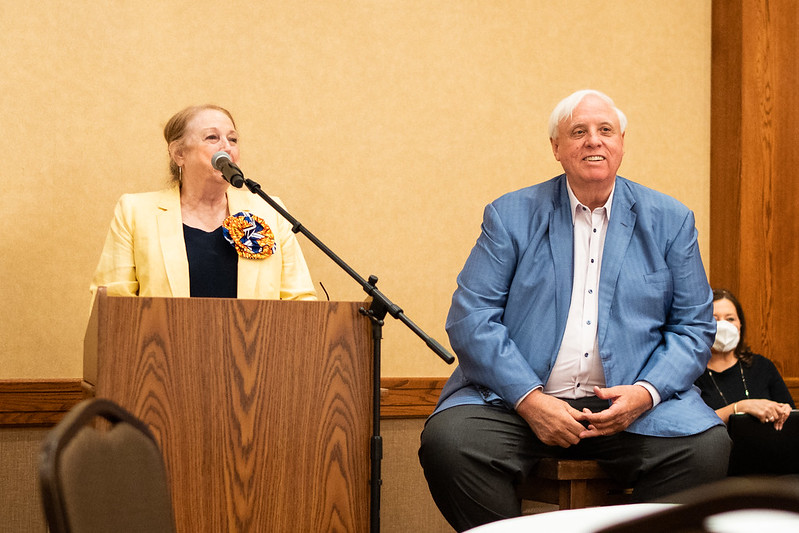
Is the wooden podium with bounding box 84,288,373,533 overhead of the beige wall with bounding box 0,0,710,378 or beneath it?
beneath

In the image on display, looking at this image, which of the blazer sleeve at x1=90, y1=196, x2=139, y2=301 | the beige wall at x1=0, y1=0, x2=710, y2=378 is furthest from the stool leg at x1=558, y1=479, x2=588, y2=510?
the blazer sleeve at x1=90, y1=196, x2=139, y2=301

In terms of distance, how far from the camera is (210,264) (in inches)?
119

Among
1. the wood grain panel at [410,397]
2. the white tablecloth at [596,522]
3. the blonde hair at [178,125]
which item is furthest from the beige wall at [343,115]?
the white tablecloth at [596,522]

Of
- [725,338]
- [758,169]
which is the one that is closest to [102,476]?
[725,338]

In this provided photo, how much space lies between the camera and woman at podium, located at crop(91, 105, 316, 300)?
117 inches

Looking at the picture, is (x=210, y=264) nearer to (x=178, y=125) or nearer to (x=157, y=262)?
(x=157, y=262)

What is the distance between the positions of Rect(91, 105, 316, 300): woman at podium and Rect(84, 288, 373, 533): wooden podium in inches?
25.6

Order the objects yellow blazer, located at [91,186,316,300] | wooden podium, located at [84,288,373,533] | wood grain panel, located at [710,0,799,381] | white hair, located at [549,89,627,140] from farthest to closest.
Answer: wood grain panel, located at [710,0,799,381] < yellow blazer, located at [91,186,316,300] < white hair, located at [549,89,627,140] < wooden podium, located at [84,288,373,533]

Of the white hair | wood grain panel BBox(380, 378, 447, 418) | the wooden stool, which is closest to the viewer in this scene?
the wooden stool

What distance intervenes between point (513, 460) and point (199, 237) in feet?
4.63

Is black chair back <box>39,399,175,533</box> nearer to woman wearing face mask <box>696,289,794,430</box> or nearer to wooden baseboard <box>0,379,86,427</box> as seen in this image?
wooden baseboard <box>0,379,86,427</box>

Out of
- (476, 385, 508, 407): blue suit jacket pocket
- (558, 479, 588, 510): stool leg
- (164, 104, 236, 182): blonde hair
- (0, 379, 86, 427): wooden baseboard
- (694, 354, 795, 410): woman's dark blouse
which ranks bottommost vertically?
(558, 479, 588, 510): stool leg

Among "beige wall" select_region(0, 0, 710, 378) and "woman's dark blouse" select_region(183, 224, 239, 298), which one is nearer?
"woman's dark blouse" select_region(183, 224, 239, 298)

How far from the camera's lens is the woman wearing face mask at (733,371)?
11.0 ft
